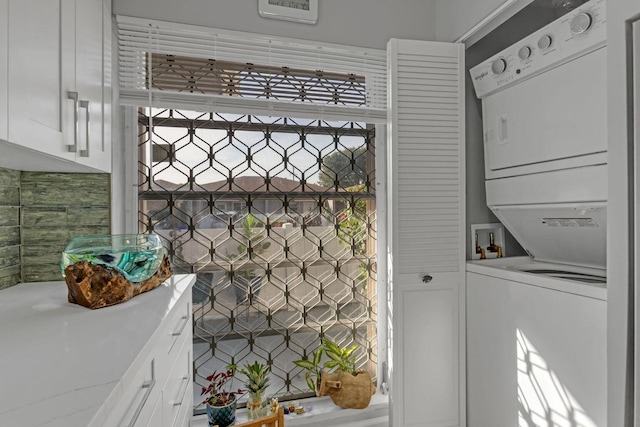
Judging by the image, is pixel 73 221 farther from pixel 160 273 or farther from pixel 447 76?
pixel 447 76

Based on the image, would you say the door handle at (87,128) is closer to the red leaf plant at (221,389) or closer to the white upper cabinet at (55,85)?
the white upper cabinet at (55,85)

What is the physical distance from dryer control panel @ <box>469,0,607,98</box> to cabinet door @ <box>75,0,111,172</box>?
1.74 meters

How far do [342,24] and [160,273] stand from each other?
156 centimetres

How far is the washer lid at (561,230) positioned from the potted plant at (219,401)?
166 centimetres

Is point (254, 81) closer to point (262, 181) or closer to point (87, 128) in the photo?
point (262, 181)

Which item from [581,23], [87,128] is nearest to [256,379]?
[87,128]

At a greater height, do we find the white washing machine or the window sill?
the white washing machine

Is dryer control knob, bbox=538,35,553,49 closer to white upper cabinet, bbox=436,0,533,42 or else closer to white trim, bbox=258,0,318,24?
white upper cabinet, bbox=436,0,533,42

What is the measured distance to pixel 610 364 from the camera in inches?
38.7

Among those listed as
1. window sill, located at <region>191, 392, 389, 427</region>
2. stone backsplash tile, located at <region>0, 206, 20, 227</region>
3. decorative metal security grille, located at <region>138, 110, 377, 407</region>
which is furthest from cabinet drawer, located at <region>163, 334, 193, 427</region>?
stone backsplash tile, located at <region>0, 206, 20, 227</region>

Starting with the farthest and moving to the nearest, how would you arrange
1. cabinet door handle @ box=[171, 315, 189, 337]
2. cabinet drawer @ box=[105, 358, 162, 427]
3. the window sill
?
1. the window sill
2. cabinet door handle @ box=[171, 315, 189, 337]
3. cabinet drawer @ box=[105, 358, 162, 427]

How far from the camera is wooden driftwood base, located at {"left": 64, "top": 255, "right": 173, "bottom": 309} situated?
1.06 m

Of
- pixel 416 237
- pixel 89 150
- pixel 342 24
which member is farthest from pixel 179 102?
pixel 416 237

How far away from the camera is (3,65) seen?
762 millimetres
